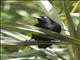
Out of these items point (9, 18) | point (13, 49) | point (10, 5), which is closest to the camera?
point (13, 49)

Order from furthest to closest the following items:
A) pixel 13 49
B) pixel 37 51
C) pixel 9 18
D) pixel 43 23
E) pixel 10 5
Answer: pixel 10 5
pixel 9 18
pixel 13 49
pixel 37 51
pixel 43 23

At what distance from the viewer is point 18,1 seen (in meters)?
2.01

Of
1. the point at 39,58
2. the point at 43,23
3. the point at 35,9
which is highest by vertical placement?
the point at 35,9

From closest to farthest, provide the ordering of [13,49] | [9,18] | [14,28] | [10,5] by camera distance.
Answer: [14,28], [13,49], [9,18], [10,5]

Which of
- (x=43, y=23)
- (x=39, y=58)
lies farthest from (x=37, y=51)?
(x=43, y=23)

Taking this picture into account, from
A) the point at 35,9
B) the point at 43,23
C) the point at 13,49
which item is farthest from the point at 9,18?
the point at 43,23

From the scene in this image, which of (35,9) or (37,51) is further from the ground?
(35,9)

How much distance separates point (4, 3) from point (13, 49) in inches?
Answer: 32.6

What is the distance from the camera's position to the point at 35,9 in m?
1.90

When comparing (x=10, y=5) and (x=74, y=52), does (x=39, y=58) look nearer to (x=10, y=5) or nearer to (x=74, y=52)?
(x=74, y=52)

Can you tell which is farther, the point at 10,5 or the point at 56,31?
the point at 10,5

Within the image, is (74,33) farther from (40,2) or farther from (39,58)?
(39,58)

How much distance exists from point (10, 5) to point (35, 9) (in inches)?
8.1

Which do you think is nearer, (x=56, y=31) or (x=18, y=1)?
(x=56, y=31)
